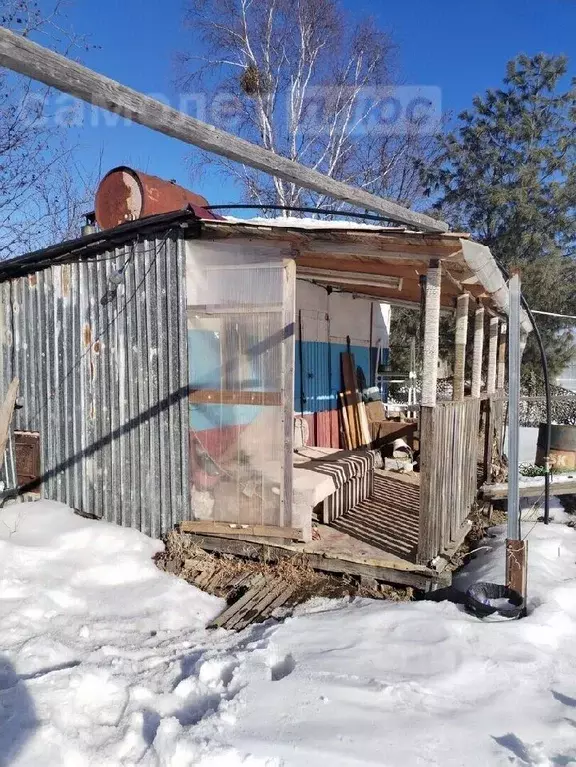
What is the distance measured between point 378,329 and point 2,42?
33.3 ft

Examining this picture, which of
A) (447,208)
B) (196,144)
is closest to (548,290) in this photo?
(447,208)

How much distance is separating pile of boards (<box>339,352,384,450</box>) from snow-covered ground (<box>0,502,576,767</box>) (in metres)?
4.87

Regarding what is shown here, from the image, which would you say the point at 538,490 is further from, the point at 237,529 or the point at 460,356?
the point at 237,529

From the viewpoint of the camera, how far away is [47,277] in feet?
20.9

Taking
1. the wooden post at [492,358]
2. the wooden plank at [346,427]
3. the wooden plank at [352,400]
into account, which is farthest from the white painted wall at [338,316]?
the wooden post at [492,358]

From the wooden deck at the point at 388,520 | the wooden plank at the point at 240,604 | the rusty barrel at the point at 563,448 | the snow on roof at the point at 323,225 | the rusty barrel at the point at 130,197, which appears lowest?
the wooden plank at the point at 240,604

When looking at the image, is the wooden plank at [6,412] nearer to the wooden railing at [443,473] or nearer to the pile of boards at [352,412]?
the wooden railing at [443,473]

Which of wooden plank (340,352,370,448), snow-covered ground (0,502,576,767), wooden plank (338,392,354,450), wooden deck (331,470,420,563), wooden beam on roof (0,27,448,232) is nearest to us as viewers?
wooden beam on roof (0,27,448,232)

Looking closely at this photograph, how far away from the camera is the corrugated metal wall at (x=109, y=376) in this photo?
18.6ft

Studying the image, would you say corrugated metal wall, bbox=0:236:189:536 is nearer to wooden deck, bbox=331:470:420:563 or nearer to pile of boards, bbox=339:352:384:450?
wooden deck, bbox=331:470:420:563

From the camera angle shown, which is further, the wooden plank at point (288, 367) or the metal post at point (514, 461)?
the wooden plank at point (288, 367)

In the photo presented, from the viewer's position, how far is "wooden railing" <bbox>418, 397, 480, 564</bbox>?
15.4 ft

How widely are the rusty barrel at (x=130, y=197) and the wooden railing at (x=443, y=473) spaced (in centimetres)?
446

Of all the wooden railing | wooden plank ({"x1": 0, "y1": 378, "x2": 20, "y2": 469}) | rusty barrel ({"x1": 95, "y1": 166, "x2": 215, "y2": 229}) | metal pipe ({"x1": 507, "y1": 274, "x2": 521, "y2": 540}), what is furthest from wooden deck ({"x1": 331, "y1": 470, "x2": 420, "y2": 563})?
rusty barrel ({"x1": 95, "y1": 166, "x2": 215, "y2": 229})
